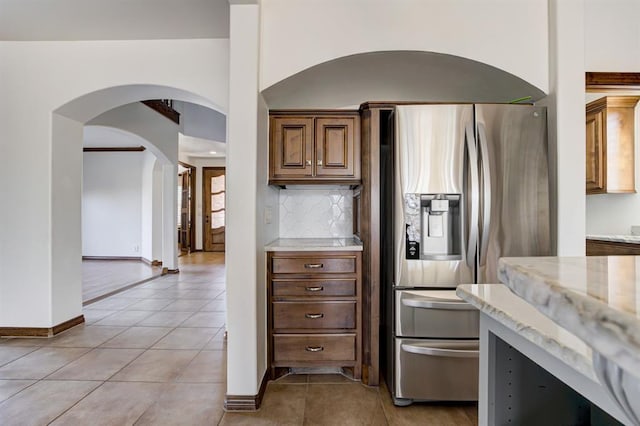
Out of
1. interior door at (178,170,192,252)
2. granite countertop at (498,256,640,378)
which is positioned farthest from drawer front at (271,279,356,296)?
interior door at (178,170,192,252)

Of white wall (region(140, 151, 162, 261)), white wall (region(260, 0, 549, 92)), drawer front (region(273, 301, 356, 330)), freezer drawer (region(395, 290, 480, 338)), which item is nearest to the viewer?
freezer drawer (region(395, 290, 480, 338))

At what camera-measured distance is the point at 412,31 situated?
7.70ft

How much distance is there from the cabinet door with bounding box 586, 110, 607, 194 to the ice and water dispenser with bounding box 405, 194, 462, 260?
7.26 feet

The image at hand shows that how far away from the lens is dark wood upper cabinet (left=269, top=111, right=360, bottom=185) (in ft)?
8.70

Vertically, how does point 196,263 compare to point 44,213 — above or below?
below

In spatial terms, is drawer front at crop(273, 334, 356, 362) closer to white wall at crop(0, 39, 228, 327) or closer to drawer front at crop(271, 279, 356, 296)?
drawer front at crop(271, 279, 356, 296)

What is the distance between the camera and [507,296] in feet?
3.60

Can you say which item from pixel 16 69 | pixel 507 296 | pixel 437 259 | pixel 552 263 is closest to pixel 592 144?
pixel 437 259

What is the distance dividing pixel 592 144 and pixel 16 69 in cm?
550

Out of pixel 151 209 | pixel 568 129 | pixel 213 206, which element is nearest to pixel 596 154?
pixel 568 129

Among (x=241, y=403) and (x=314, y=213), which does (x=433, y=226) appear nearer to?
(x=314, y=213)

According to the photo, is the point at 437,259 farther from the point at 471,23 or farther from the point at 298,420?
the point at 471,23

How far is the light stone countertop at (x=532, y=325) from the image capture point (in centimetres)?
68

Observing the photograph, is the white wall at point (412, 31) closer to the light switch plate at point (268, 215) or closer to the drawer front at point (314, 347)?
the light switch plate at point (268, 215)
